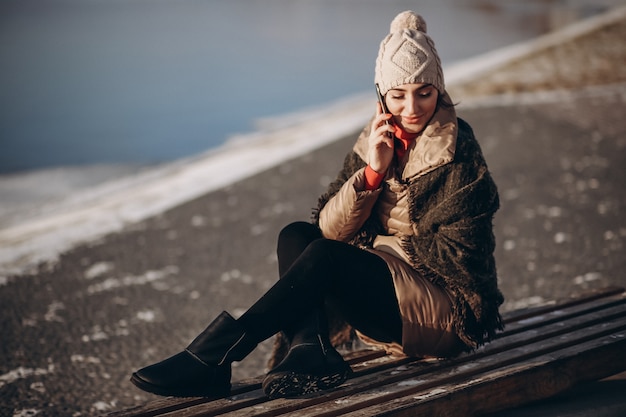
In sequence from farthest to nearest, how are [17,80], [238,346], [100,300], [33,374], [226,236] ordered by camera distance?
[17,80]
[226,236]
[100,300]
[33,374]
[238,346]

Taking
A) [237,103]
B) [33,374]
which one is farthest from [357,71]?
[33,374]

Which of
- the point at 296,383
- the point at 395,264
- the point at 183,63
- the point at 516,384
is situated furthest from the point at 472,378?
the point at 183,63

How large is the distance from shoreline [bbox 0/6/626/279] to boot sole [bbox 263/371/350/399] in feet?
9.73

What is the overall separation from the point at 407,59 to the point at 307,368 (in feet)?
3.74

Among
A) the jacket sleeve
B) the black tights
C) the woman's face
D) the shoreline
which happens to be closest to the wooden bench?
the black tights

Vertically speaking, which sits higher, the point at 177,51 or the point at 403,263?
the point at 177,51

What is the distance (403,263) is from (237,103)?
301 inches

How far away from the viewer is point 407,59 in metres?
2.95

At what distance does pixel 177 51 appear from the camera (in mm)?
12953

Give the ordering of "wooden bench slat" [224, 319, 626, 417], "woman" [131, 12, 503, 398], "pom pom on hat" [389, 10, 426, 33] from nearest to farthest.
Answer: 1. "wooden bench slat" [224, 319, 626, 417]
2. "woman" [131, 12, 503, 398]
3. "pom pom on hat" [389, 10, 426, 33]

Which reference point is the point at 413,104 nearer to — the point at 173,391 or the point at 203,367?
the point at 203,367

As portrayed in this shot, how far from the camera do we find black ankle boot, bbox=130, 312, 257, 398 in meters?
2.65

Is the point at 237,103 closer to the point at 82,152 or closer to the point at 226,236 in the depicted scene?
the point at 82,152

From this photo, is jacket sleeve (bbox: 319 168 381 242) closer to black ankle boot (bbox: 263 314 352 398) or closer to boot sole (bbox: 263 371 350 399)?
black ankle boot (bbox: 263 314 352 398)
